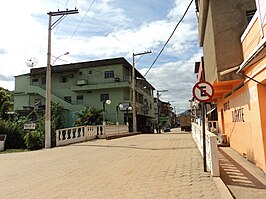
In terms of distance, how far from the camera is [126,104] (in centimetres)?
3259

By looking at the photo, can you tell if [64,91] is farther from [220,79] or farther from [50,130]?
[220,79]

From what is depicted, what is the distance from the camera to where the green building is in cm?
3397

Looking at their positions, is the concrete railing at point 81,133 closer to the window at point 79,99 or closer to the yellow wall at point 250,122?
the yellow wall at point 250,122

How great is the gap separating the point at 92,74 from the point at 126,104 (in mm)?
7204

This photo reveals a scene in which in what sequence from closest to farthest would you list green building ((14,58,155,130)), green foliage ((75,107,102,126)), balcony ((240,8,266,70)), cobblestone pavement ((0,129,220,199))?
cobblestone pavement ((0,129,220,199)), balcony ((240,8,266,70)), green foliage ((75,107,102,126)), green building ((14,58,155,130))

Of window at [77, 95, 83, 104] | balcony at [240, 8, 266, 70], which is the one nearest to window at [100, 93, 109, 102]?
window at [77, 95, 83, 104]

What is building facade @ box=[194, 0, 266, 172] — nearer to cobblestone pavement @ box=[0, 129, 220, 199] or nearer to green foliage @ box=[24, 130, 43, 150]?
cobblestone pavement @ box=[0, 129, 220, 199]

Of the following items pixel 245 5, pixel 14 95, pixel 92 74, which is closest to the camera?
pixel 245 5

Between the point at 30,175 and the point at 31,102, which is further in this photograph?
the point at 31,102

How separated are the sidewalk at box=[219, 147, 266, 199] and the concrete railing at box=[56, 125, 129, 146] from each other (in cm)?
1107

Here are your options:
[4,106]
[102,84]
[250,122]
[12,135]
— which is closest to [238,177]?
[250,122]

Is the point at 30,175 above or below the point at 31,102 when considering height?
below

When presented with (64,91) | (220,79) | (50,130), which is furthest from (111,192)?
(64,91)

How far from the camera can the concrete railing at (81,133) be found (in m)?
16.4
